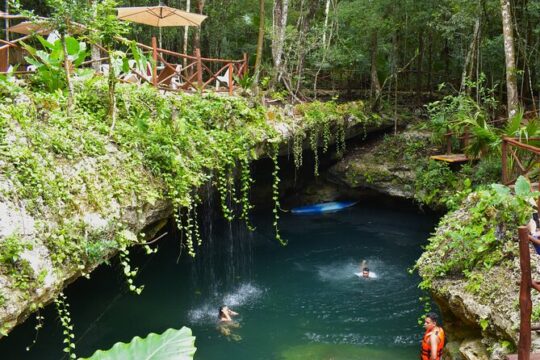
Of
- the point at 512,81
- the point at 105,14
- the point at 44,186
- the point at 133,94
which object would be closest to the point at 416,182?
the point at 512,81

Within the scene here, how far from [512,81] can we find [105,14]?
28.1 feet

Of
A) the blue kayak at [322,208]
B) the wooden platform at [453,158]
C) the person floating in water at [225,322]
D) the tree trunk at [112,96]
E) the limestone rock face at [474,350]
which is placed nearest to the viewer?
the limestone rock face at [474,350]

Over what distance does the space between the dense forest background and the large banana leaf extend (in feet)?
31.3

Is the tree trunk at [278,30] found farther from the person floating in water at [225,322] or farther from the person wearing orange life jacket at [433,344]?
the person wearing orange life jacket at [433,344]

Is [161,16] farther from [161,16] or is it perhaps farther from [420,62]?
[420,62]

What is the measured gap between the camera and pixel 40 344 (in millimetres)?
8523

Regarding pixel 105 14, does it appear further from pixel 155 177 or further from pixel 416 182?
pixel 416 182

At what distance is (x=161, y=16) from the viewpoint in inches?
415

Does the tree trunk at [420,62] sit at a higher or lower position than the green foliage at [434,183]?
higher

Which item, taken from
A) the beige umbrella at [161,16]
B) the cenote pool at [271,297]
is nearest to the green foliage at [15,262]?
the cenote pool at [271,297]

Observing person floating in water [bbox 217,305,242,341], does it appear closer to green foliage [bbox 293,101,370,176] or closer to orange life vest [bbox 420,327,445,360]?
orange life vest [bbox 420,327,445,360]

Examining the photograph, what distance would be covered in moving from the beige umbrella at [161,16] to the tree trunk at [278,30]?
2.17 metres

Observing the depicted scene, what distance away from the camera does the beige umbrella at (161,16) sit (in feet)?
34.3

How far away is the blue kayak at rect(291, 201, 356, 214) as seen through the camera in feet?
53.9
